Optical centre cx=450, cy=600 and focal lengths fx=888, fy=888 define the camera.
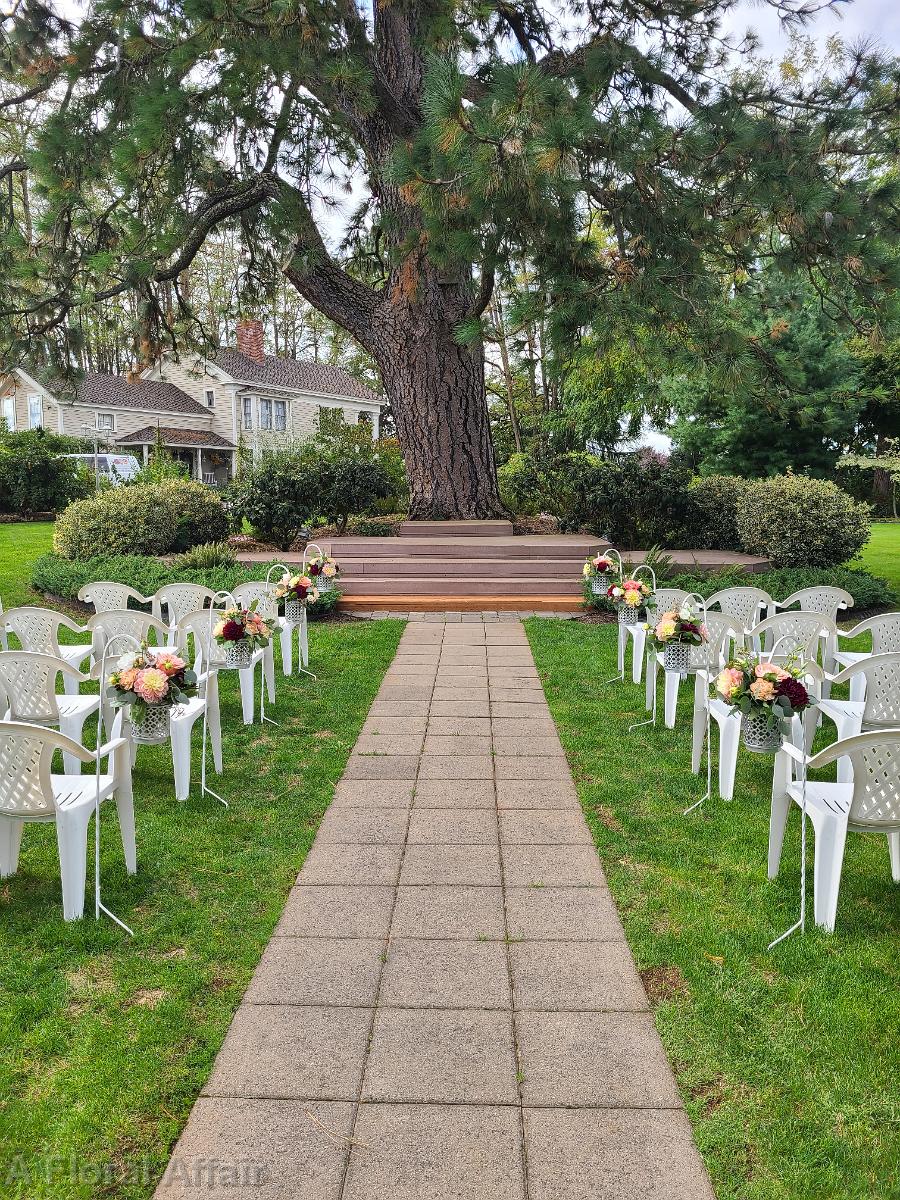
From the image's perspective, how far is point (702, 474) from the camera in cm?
2280

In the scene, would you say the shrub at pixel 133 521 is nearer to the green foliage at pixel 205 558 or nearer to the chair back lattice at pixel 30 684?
the green foliage at pixel 205 558

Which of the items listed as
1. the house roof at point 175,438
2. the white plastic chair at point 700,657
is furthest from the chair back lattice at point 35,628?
the house roof at point 175,438

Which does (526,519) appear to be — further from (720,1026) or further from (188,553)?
(720,1026)

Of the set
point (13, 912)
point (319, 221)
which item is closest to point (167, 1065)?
point (13, 912)

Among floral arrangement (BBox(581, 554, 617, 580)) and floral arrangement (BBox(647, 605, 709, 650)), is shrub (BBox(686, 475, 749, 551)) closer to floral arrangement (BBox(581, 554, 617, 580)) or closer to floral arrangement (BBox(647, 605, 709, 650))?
floral arrangement (BBox(581, 554, 617, 580))

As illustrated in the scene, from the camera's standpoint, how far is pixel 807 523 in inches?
468

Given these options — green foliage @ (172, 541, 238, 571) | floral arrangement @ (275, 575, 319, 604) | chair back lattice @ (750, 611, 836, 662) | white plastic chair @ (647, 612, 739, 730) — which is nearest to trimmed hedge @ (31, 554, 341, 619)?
green foliage @ (172, 541, 238, 571)

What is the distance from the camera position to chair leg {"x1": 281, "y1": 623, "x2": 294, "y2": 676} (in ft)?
25.1

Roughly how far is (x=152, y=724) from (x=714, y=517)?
11209mm

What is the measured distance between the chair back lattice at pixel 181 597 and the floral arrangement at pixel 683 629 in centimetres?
352

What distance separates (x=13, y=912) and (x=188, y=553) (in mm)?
9344

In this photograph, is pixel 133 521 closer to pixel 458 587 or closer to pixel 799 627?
pixel 458 587

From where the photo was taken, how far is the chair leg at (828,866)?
11.4 ft

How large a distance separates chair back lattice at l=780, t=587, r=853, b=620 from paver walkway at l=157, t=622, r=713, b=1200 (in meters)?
3.27
